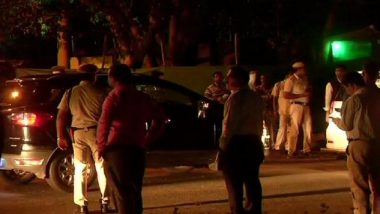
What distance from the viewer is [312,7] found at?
79.4ft

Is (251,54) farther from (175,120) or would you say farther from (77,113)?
(77,113)

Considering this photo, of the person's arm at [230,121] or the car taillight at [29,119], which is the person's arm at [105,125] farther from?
the car taillight at [29,119]

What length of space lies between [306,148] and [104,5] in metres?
6.43

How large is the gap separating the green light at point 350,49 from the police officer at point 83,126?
1799cm

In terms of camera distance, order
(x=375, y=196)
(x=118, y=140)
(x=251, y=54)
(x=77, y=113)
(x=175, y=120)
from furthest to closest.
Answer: (x=251, y=54), (x=175, y=120), (x=77, y=113), (x=375, y=196), (x=118, y=140)

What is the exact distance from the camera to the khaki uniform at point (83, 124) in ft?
31.2

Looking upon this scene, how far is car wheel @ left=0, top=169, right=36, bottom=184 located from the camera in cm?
1227

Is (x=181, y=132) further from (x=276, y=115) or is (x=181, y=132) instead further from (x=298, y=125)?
(x=276, y=115)

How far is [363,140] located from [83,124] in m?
3.25

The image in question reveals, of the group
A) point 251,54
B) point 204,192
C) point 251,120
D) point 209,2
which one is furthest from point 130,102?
point 251,54

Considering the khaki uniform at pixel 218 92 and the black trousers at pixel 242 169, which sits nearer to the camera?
the black trousers at pixel 242 169

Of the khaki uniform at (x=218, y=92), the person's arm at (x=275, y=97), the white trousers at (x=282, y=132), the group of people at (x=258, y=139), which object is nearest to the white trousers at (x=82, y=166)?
the group of people at (x=258, y=139)

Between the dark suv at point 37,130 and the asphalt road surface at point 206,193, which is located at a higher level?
the dark suv at point 37,130

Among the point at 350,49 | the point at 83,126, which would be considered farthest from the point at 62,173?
the point at 350,49
